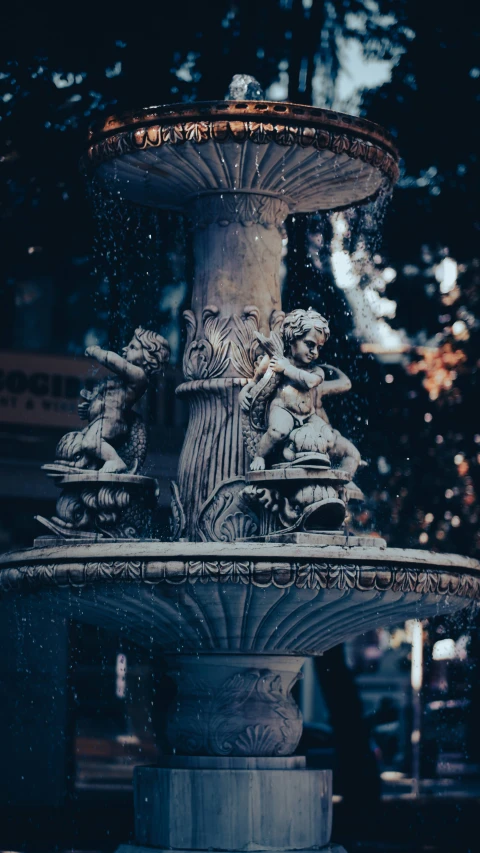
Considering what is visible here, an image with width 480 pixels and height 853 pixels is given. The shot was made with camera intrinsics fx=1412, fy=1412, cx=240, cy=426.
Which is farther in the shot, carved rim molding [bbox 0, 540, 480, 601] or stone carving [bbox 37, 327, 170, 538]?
stone carving [bbox 37, 327, 170, 538]

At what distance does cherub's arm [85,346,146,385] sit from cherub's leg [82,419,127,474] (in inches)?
13.5

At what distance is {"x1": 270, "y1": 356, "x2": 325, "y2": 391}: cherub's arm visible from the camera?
748 cm

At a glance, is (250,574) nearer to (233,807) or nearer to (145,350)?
(233,807)

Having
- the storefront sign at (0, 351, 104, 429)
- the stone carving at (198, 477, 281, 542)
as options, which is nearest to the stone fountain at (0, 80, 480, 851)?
the stone carving at (198, 477, 281, 542)

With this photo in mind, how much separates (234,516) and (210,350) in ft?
3.60

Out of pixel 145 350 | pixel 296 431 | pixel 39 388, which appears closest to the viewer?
pixel 296 431

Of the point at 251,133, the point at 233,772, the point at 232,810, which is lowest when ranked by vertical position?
the point at 232,810

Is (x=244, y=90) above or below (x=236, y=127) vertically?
above

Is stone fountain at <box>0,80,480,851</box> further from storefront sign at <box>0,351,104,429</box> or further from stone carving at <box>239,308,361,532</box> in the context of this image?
storefront sign at <box>0,351,104,429</box>

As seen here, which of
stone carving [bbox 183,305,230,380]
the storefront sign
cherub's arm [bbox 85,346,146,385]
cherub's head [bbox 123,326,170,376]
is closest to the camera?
cherub's arm [bbox 85,346,146,385]

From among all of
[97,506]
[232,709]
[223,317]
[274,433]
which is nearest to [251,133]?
[223,317]

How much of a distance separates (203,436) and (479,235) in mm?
6471

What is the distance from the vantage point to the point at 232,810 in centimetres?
714

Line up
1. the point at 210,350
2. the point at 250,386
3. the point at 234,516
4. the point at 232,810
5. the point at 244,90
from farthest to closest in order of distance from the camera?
the point at 244,90
the point at 210,350
the point at 234,516
the point at 250,386
the point at 232,810
